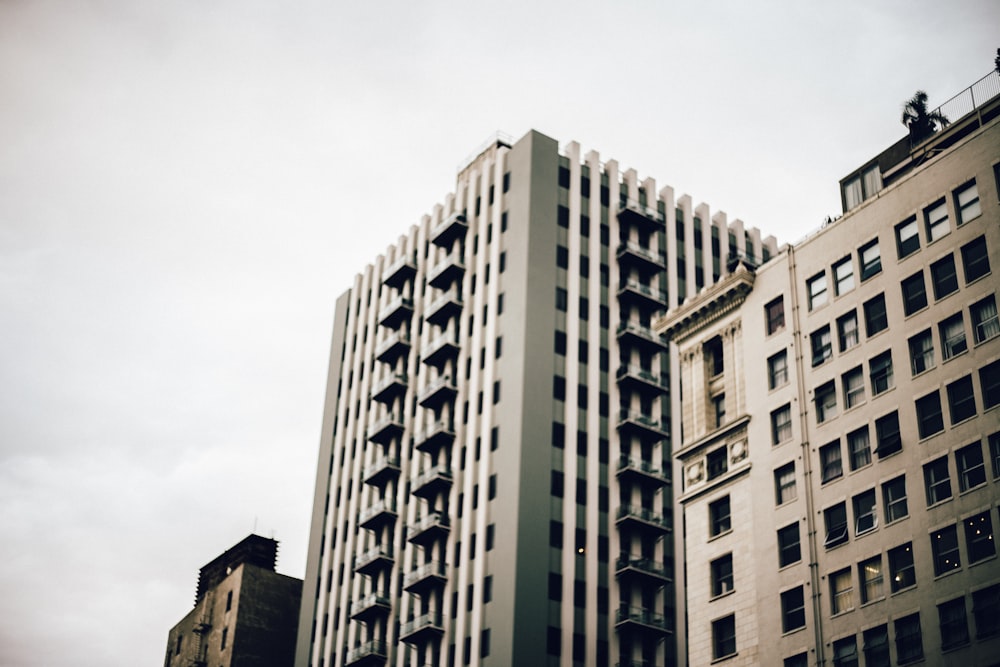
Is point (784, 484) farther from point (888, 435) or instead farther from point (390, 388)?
point (390, 388)

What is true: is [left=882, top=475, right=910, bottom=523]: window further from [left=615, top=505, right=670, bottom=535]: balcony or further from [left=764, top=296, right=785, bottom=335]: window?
[left=615, top=505, right=670, bottom=535]: balcony

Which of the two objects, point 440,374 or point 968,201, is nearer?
point 968,201

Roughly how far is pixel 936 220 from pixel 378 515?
184 ft

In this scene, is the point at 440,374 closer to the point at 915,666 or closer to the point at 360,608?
the point at 360,608

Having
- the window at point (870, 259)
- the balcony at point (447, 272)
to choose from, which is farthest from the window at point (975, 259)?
the balcony at point (447, 272)

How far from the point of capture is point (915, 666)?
51.9 meters

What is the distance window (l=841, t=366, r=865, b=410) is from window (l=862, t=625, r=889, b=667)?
11.1 metres

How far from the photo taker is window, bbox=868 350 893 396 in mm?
59344

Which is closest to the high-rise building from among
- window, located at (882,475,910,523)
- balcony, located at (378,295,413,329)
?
balcony, located at (378,295,413,329)

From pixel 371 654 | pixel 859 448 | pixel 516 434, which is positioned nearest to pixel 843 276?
pixel 859 448

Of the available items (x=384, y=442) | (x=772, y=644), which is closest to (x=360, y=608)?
(x=384, y=442)

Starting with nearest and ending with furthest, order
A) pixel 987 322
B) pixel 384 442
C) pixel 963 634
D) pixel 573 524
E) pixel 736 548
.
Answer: pixel 963 634 < pixel 987 322 < pixel 736 548 < pixel 573 524 < pixel 384 442

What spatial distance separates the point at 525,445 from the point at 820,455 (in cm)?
3146

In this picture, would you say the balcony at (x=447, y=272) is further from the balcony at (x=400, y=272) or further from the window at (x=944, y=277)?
the window at (x=944, y=277)
